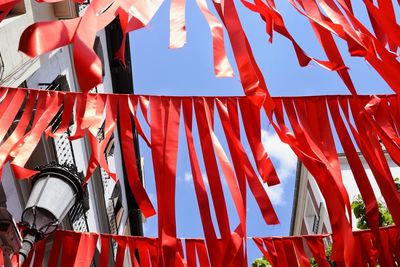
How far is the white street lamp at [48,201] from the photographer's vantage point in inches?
164

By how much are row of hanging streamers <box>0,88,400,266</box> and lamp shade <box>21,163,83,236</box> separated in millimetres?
419

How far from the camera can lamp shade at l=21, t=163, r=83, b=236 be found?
166 inches

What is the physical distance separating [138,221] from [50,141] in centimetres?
1223

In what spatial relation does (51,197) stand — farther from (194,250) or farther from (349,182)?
(349,182)

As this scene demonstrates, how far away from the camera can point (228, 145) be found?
4.24 m

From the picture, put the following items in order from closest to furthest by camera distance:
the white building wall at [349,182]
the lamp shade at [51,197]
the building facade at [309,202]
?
the lamp shade at [51,197] → the white building wall at [349,182] → the building facade at [309,202]

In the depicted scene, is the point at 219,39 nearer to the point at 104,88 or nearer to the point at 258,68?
the point at 258,68

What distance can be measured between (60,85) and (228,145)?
297 inches

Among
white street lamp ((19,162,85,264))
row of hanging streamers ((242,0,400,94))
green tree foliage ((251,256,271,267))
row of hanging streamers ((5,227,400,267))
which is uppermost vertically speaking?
row of hanging streamers ((242,0,400,94))

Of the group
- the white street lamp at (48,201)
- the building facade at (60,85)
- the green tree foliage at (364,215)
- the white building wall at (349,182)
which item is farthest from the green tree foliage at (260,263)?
the white street lamp at (48,201)

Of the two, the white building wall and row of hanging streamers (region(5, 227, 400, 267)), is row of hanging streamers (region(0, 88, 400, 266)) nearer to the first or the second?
row of hanging streamers (region(5, 227, 400, 267))

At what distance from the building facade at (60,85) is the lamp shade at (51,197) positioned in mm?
1145

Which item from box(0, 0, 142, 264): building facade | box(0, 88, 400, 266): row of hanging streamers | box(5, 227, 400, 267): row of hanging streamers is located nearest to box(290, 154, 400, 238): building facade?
box(0, 0, 142, 264): building facade

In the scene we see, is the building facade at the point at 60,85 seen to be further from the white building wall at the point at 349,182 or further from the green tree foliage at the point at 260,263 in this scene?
the white building wall at the point at 349,182
